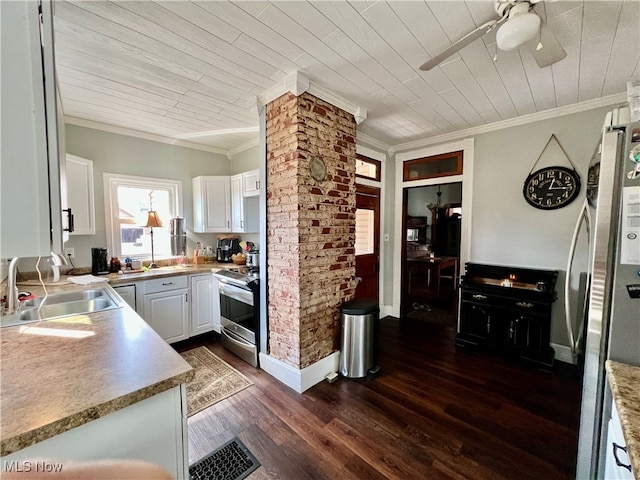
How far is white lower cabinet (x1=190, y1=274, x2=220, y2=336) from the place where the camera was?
10.6 ft

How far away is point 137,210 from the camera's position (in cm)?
352

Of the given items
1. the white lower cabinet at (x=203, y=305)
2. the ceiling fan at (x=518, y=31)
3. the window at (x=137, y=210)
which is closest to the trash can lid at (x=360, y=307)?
the white lower cabinet at (x=203, y=305)

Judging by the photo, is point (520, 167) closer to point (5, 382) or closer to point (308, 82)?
point (308, 82)

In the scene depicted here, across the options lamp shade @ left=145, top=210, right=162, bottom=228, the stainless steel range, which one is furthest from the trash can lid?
lamp shade @ left=145, top=210, right=162, bottom=228

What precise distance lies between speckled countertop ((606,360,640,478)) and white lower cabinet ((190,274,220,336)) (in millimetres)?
3357

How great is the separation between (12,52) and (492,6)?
2060 millimetres

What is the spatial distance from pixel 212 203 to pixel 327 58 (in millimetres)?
2568

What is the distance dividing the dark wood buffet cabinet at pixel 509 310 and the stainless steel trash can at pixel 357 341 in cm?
129

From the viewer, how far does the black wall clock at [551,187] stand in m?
2.70

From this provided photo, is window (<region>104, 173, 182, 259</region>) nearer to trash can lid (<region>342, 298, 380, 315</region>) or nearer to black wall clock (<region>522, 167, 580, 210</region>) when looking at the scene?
trash can lid (<region>342, 298, 380, 315</region>)

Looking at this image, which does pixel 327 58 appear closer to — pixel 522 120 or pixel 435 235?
pixel 522 120

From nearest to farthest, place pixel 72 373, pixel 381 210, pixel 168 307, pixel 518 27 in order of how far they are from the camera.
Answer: pixel 72 373
pixel 518 27
pixel 168 307
pixel 381 210

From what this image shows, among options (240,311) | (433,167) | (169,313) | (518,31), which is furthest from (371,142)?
(169,313)

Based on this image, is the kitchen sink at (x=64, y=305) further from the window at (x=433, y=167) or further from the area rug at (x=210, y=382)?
the window at (x=433, y=167)
